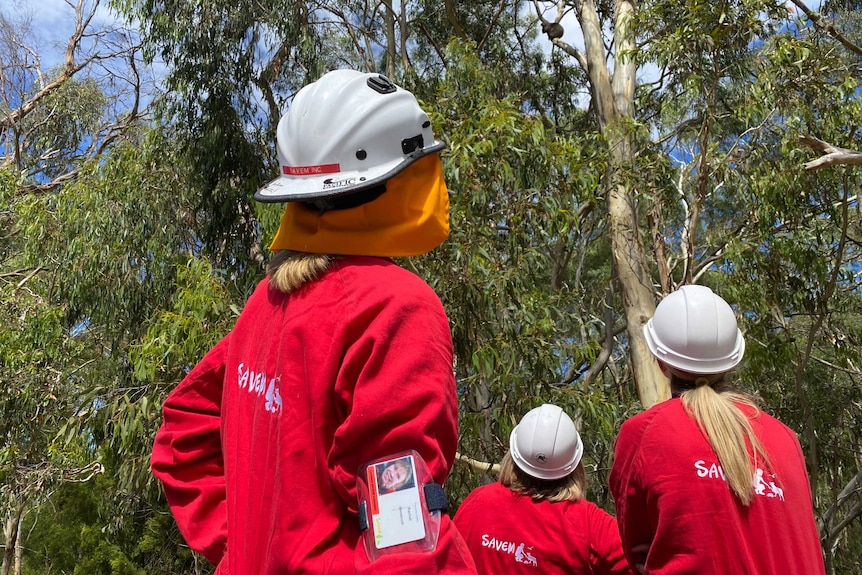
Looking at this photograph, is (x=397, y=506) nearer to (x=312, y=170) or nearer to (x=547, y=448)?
(x=312, y=170)

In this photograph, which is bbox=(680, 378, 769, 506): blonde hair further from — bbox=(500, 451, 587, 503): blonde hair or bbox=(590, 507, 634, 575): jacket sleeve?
bbox=(500, 451, 587, 503): blonde hair

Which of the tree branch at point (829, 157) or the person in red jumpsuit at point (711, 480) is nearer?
the person in red jumpsuit at point (711, 480)

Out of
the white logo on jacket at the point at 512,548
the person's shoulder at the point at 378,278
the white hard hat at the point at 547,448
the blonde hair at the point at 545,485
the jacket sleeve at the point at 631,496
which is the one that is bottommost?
the white logo on jacket at the point at 512,548

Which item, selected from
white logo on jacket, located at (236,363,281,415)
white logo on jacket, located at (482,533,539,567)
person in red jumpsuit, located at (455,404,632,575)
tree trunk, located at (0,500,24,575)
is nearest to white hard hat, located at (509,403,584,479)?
person in red jumpsuit, located at (455,404,632,575)

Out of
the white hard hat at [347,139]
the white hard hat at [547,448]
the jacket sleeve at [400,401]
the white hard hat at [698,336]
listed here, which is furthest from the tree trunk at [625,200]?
the jacket sleeve at [400,401]

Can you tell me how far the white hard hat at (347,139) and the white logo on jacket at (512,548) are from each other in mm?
1653

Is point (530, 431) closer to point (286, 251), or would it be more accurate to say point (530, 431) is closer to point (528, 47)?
point (286, 251)

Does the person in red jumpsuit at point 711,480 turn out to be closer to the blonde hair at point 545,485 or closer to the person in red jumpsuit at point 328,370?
the blonde hair at point 545,485

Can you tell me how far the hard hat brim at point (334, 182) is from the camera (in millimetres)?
1065

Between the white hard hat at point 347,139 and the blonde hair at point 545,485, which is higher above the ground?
the white hard hat at point 347,139

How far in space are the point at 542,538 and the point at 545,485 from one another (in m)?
0.24

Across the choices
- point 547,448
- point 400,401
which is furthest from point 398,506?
point 547,448

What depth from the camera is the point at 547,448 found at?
263cm

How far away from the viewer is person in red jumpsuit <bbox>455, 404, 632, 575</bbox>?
2.37 metres
